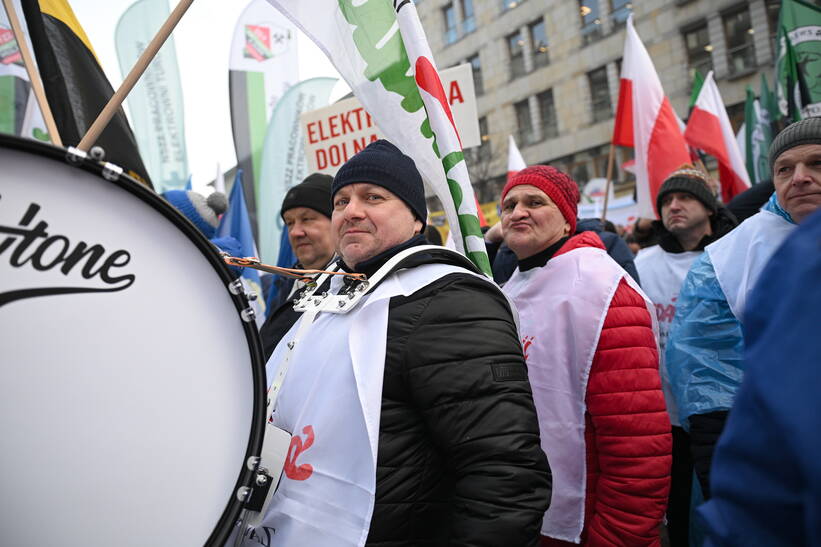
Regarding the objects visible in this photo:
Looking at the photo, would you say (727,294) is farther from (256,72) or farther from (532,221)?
(256,72)

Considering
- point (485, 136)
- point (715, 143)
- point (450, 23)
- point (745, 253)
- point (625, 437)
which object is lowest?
point (625, 437)

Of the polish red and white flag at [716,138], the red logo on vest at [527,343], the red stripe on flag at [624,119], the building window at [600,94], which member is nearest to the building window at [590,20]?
the building window at [600,94]

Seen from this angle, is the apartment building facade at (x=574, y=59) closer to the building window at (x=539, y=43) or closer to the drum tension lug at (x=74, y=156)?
the building window at (x=539, y=43)

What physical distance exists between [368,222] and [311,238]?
1207mm

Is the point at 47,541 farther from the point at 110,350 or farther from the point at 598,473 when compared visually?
the point at 598,473

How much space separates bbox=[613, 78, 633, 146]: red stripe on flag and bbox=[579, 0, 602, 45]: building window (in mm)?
20403

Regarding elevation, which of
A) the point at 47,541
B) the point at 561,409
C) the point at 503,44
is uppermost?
the point at 503,44

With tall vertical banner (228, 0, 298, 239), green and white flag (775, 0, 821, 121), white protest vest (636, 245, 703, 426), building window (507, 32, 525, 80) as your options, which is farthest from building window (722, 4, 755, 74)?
white protest vest (636, 245, 703, 426)

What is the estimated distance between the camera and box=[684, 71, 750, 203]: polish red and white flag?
6.14 meters

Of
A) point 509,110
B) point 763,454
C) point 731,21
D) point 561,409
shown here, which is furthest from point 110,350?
point 509,110

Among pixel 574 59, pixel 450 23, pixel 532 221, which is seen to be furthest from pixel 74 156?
pixel 450 23

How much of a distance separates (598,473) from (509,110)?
26626mm

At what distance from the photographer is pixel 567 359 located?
7.00 feet

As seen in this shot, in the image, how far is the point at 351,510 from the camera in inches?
49.6
